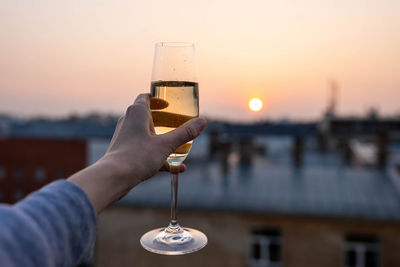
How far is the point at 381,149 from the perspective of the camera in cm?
1697

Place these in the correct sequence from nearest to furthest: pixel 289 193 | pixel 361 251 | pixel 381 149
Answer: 1. pixel 361 251
2. pixel 289 193
3. pixel 381 149

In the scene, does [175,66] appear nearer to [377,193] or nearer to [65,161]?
[377,193]

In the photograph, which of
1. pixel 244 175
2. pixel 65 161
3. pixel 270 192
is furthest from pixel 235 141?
pixel 65 161

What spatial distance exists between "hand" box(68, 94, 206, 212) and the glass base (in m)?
0.40

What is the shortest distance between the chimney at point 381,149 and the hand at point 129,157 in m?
17.0

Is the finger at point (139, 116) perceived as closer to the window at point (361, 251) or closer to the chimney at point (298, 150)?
the window at point (361, 251)

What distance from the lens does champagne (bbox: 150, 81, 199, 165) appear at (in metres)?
1.46

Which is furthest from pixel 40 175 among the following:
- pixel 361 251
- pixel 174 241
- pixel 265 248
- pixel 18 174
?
pixel 174 241

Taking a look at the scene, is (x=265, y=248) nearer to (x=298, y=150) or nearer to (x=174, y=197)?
(x=298, y=150)

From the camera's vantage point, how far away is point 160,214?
1345 centimetres

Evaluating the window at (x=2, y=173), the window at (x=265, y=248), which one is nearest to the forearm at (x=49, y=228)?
the window at (x=265, y=248)

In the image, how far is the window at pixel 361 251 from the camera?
12688mm

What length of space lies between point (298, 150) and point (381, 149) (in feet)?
10.8

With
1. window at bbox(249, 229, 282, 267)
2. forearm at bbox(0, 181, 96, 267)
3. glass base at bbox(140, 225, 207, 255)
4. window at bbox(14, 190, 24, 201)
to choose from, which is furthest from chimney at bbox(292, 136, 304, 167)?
window at bbox(14, 190, 24, 201)
